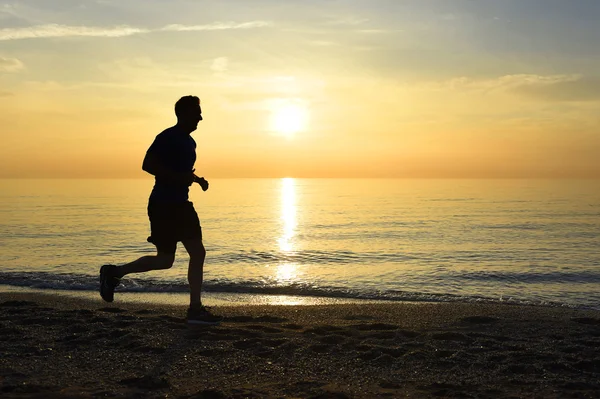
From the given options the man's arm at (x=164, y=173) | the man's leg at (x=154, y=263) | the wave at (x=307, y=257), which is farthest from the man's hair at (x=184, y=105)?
the wave at (x=307, y=257)

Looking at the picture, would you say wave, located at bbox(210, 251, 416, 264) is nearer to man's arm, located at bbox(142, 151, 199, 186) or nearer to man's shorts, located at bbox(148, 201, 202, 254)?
man's shorts, located at bbox(148, 201, 202, 254)

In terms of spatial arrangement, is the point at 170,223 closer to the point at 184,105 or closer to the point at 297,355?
the point at 184,105

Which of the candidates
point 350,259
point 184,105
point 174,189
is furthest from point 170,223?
point 350,259

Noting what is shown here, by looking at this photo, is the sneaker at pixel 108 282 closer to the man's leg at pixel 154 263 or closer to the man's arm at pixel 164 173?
the man's leg at pixel 154 263

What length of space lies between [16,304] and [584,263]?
16137 mm

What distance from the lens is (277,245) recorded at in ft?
73.8

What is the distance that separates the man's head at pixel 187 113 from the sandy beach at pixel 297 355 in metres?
2.26

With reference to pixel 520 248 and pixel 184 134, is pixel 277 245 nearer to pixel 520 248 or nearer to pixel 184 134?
pixel 520 248

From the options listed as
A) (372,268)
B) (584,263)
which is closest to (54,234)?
(372,268)

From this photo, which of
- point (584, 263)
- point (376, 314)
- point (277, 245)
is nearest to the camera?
point (376, 314)

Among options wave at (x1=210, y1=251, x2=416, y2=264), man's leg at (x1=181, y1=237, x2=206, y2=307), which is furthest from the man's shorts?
wave at (x1=210, y1=251, x2=416, y2=264)

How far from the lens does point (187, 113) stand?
19.5 feet

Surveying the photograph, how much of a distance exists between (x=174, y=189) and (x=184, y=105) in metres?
0.95

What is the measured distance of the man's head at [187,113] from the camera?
594cm
